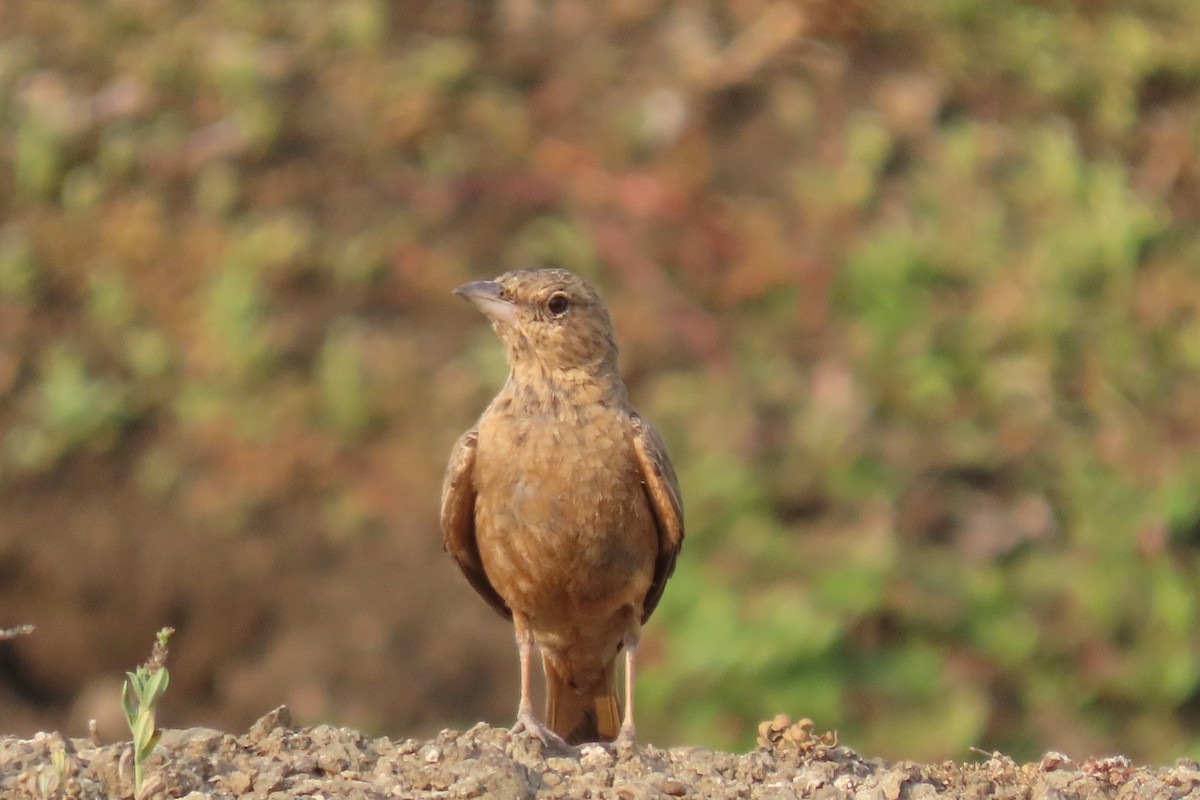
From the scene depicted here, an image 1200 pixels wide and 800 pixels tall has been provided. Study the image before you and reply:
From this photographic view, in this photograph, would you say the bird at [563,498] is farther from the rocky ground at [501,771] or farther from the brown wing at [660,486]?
the rocky ground at [501,771]

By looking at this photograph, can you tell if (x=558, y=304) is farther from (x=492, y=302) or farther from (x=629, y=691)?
(x=629, y=691)

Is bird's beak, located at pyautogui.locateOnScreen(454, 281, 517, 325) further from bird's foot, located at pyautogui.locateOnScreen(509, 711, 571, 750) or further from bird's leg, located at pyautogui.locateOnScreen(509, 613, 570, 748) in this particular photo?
bird's foot, located at pyautogui.locateOnScreen(509, 711, 571, 750)

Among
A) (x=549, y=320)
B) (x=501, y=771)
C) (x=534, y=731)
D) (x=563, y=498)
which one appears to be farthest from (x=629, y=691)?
(x=501, y=771)

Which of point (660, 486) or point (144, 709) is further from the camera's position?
point (660, 486)

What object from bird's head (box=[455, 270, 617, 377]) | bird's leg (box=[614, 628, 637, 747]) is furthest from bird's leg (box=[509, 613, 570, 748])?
bird's head (box=[455, 270, 617, 377])

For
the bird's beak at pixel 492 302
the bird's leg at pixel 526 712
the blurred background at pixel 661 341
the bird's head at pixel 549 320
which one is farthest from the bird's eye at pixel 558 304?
the blurred background at pixel 661 341

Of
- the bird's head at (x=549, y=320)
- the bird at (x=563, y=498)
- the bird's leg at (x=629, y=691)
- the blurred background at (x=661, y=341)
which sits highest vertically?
the blurred background at (x=661, y=341)

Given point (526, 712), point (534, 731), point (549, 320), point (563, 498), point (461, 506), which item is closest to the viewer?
point (534, 731)
